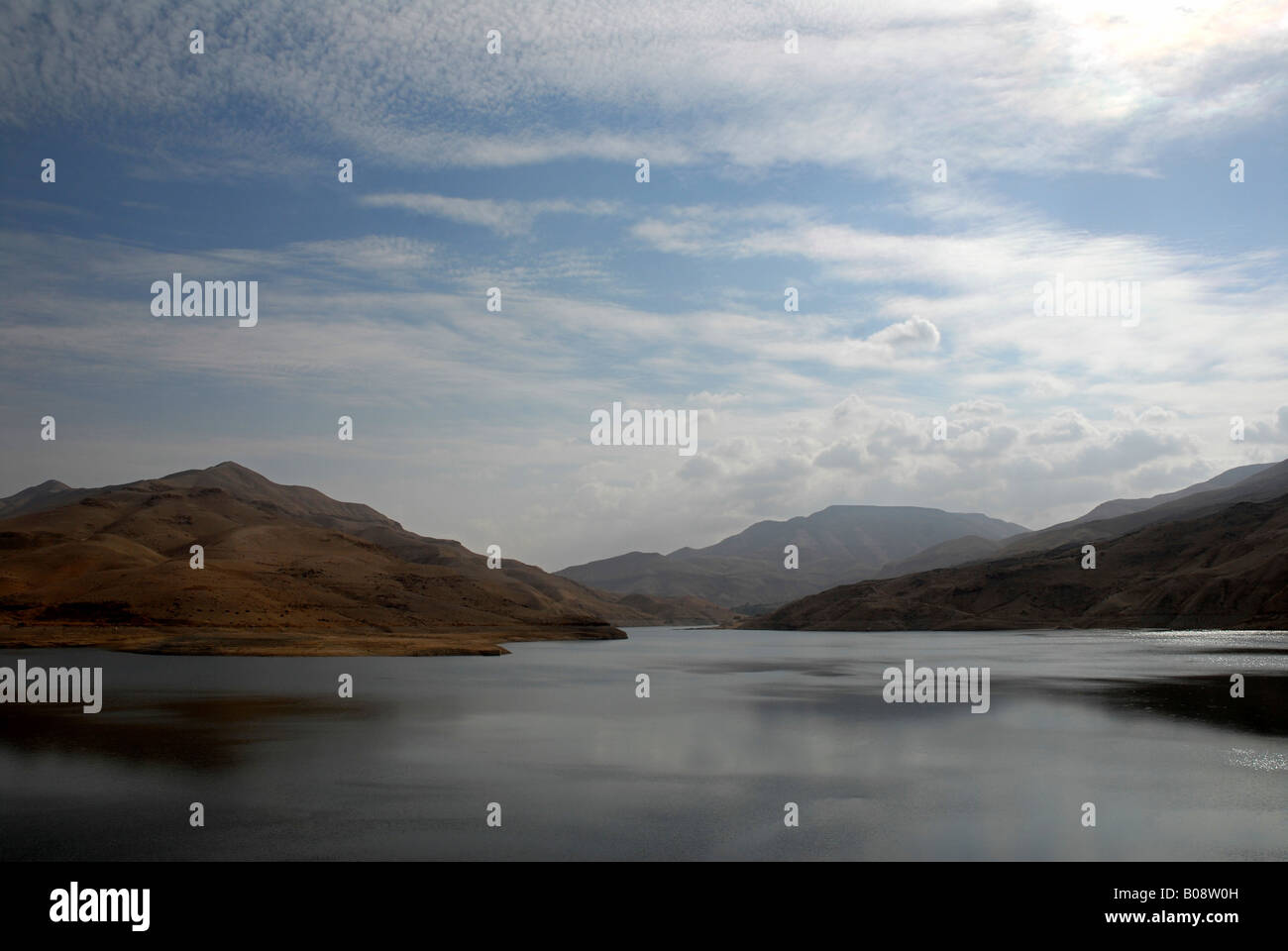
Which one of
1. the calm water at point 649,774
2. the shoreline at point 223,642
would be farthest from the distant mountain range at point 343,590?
the calm water at point 649,774

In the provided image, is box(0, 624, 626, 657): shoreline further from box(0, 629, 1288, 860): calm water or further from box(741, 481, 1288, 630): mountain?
box(741, 481, 1288, 630): mountain

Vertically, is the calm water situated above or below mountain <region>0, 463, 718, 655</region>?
below

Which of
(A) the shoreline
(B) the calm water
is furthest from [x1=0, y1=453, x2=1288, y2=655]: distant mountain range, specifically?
(B) the calm water

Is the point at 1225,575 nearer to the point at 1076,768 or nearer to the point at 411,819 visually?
the point at 1076,768

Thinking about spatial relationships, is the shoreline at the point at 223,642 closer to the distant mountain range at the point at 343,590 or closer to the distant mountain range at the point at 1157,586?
the distant mountain range at the point at 343,590

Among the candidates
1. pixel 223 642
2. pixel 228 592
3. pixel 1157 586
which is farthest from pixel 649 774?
pixel 1157 586
